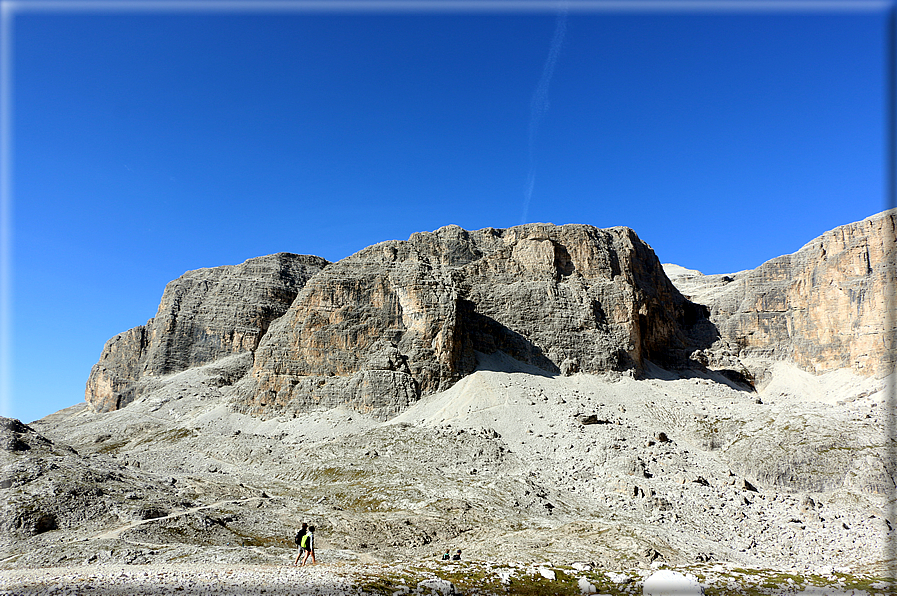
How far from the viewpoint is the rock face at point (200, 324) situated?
341 ft

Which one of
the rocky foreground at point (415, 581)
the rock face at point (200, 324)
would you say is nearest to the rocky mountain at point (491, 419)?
the rock face at point (200, 324)

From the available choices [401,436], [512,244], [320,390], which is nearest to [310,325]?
[320,390]

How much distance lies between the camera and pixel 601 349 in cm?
7475

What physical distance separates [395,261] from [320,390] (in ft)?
73.8

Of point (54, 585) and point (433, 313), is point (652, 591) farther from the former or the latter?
point (433, 313)

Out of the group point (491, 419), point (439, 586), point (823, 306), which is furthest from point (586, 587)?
point (823, 306)

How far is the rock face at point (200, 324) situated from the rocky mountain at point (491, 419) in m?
0.47

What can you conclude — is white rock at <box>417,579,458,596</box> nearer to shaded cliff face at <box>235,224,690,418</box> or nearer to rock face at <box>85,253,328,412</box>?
shaded cliff face at <box>235,224,690,418</box>

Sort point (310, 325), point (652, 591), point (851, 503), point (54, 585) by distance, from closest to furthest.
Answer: point (54, 585)
point (652, 591)
point (851, 503)
point (310, 325)

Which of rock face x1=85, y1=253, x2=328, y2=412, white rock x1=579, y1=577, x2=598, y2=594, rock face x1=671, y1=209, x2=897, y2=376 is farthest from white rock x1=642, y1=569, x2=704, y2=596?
rock face x1=85, y1=253, x2=328, y2=412

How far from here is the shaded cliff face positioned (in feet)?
234

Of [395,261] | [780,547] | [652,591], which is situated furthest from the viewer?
[395,261]

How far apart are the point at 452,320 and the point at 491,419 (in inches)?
665

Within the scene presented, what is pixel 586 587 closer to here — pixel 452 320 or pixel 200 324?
pixel 452 320
